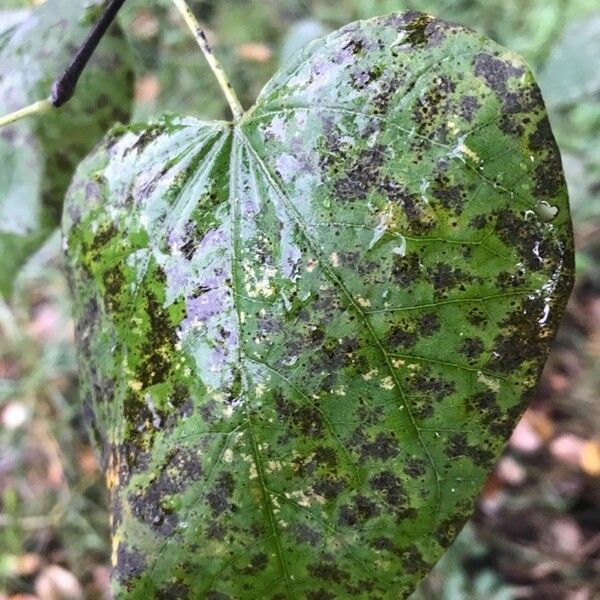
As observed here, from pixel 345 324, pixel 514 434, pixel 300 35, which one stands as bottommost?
pixel 514 434

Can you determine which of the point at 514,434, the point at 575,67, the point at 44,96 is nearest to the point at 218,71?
the point at 44,96

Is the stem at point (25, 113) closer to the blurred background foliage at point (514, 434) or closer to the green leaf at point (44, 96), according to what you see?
the green leaf at point (44, 96)

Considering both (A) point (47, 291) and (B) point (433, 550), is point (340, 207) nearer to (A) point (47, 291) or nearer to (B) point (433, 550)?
(B) point (433, 550)

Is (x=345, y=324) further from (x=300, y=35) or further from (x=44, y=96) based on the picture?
(x=300, y=35)

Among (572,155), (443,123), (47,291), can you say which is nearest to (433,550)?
Result: (443,123)

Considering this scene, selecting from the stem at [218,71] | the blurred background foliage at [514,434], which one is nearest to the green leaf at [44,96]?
the blurred background foliage at [514,434]

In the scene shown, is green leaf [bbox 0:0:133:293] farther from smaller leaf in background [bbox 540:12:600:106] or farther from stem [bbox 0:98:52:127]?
smaller leaf in background [bbox 540:12:600:106]

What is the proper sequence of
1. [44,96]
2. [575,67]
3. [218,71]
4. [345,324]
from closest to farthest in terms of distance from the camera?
1. [345,324]
2. [218,71]
3. [44,96]
4. [575,67]

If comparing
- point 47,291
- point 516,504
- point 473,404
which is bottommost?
point 516,504
